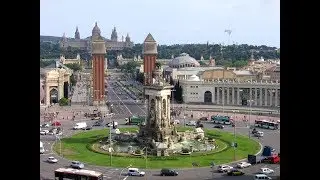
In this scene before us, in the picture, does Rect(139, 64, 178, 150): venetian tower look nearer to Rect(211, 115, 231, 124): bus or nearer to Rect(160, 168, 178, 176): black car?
Rect(160, 168, 178, 176): black car

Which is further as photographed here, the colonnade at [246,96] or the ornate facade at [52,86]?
the ornate facade at [52,86]

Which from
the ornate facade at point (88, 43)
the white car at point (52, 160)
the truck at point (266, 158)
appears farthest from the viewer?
the ornate facade at point (88, 43)

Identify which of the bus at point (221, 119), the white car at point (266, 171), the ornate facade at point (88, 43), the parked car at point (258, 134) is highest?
the ornate facade at point (88, 43)

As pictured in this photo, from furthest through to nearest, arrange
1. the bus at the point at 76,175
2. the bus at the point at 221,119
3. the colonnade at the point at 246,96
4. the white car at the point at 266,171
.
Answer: the colonnade at the point at 246,96 < the bus at the point at 221,119 < the white car at the point at 266,171 < the bus at the point at 76,175

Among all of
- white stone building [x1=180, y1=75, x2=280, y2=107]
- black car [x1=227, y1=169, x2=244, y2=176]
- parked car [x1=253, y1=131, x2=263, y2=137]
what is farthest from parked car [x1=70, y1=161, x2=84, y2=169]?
white stone building [x1=180, y1=75, x2=280, y2=107]

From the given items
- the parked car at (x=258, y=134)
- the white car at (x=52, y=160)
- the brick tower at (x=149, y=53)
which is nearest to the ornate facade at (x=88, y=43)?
the brick tower at (x=149, y=53)

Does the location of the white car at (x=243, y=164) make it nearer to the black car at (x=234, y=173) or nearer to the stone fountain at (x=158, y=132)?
the black car at (x=234, y=173)
